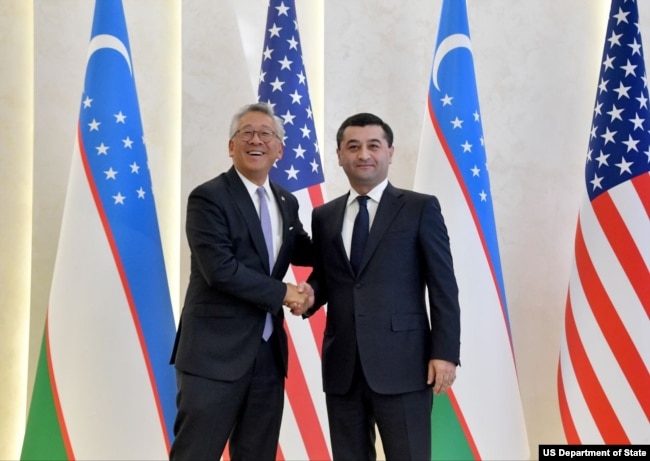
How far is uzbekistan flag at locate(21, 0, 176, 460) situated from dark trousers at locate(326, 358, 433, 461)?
A: 1.17 m

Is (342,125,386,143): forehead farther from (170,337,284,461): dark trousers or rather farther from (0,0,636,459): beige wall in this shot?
(0,0,636,459): beige wall

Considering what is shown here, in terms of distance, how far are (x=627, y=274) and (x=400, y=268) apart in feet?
5.15

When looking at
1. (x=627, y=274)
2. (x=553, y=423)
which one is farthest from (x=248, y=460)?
(x=553, y=423)

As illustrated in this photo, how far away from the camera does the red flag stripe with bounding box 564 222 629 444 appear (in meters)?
3.12

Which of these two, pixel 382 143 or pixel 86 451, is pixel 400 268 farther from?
pixel 86 451

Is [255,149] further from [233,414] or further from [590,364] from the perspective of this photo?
[590,364]

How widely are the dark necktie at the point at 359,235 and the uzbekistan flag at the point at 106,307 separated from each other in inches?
50.0

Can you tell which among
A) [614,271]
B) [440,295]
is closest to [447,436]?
[614,271]

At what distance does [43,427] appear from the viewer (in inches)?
117

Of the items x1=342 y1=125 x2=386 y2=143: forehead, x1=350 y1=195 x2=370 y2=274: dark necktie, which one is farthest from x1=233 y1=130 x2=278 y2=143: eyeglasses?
x1=350 y1=195 x2=370 y2=274: dark necktie

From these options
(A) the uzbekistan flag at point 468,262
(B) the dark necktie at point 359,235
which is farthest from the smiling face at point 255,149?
(A) the uzbekistan flag at point 468,262

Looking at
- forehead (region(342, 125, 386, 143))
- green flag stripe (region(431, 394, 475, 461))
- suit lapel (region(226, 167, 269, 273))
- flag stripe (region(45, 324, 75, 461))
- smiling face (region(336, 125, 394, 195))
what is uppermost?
forehead (region(342, 125, 386, 143))

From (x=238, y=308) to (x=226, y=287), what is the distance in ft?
0.38

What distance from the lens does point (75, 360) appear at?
2.96 meters
